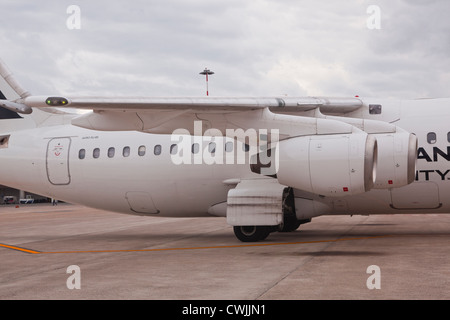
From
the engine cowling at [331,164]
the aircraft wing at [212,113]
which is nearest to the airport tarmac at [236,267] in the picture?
the engine cowling at [331,164]

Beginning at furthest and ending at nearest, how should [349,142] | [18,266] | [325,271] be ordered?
[349,142] → [18,266] → [325,271]

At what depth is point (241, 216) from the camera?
15.0 metres

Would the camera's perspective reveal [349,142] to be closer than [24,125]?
Yes

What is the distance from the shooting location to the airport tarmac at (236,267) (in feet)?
27.8

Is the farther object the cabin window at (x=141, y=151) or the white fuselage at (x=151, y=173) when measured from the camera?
the cabin window at (x=141, y=151)

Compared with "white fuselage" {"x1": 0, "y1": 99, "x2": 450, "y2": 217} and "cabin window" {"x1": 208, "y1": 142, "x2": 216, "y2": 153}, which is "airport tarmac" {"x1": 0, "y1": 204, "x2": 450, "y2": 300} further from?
"cabin window" {"x1": 208, "y1": 142, "x2": 216, "y2": 153}

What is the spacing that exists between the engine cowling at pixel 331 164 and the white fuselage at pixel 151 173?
1.79 meters

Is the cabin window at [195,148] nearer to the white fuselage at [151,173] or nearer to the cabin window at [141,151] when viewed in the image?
the white fuselage at [151,173]

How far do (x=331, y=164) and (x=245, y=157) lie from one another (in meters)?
3.13

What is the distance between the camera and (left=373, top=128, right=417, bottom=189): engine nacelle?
1373 centimetres

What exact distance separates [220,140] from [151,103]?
3076mm
